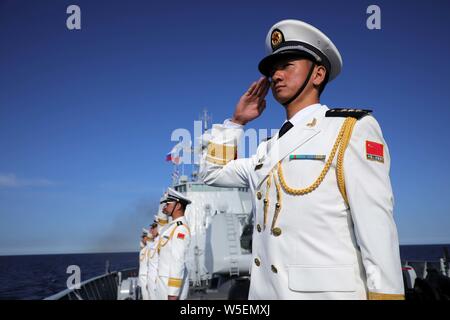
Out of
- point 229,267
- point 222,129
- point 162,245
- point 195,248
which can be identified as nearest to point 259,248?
point 222,129

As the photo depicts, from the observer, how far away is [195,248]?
12.4m

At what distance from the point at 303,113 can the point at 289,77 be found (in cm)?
20

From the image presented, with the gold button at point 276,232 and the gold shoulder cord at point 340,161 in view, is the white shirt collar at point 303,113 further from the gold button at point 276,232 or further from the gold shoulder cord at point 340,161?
the gold button at point 276,232

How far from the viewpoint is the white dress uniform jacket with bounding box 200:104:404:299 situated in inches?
50.2

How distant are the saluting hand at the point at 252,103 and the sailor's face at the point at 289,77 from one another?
21 cm

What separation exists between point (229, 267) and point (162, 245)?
6.00m

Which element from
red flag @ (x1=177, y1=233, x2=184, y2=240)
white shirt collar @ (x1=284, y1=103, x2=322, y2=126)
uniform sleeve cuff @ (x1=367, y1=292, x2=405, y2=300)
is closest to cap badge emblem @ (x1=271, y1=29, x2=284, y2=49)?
white shirt collar @ (x1=284, y1=103, x2=322, y2=126)

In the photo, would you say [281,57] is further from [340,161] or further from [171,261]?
[171,261]

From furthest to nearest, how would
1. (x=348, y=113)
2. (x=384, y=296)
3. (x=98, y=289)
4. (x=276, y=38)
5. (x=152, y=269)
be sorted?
(x=98, y=289) < (x=152, y=269) < (x=276, y=38) < (x=348, y=113) < (x=384, y=296)

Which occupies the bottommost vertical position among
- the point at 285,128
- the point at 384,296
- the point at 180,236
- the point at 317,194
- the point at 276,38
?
the point at 180,236

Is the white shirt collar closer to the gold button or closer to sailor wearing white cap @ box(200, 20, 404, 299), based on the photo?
sailor wearing white cap @ box(200, 20, 404, 299)

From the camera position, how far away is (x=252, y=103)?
1982 mm

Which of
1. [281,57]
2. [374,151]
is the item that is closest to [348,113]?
[374,151]
